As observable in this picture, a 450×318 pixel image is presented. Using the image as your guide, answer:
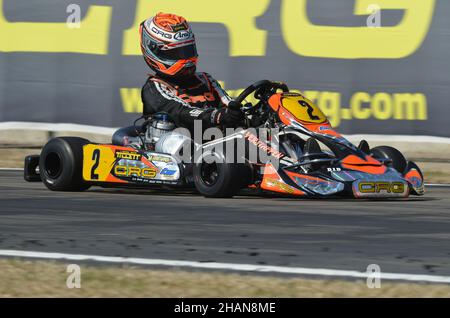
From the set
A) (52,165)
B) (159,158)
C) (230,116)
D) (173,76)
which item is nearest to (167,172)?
(159,158)

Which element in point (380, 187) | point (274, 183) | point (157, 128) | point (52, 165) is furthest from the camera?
point (52, 165)

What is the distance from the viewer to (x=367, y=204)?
9.27m

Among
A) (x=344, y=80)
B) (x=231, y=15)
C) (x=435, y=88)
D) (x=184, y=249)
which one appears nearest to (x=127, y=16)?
(x=231, y=15)

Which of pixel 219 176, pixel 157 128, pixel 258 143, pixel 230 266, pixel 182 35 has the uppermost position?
pixel 182 35

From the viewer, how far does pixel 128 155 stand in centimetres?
1017

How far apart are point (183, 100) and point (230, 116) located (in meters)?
0.73

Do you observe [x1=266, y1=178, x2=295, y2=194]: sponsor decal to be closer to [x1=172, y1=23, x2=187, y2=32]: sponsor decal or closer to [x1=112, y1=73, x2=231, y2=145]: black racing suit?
[x1=112, y1=73, x2=231, y2=145]: black racing suit

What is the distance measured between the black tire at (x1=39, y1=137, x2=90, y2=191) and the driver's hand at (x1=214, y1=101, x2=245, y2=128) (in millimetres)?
1421

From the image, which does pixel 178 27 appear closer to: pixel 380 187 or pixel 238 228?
pixel 380 187

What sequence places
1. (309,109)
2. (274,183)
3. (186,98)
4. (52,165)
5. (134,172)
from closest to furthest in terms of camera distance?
(274,183) → (309,109) → (134,172) → (186,98) → (52,165)

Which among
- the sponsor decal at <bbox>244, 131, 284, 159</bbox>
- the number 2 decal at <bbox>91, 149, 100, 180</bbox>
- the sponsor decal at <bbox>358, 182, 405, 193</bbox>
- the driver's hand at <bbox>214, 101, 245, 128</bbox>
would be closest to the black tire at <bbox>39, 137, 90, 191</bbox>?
the number 2 decal at <bbox>91, 149, 100, 180</bbox>

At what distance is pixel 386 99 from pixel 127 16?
3.39 m

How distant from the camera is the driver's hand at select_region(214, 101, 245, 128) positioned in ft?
31.6

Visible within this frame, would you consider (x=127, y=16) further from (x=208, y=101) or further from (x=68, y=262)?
(x=68, y=262)
